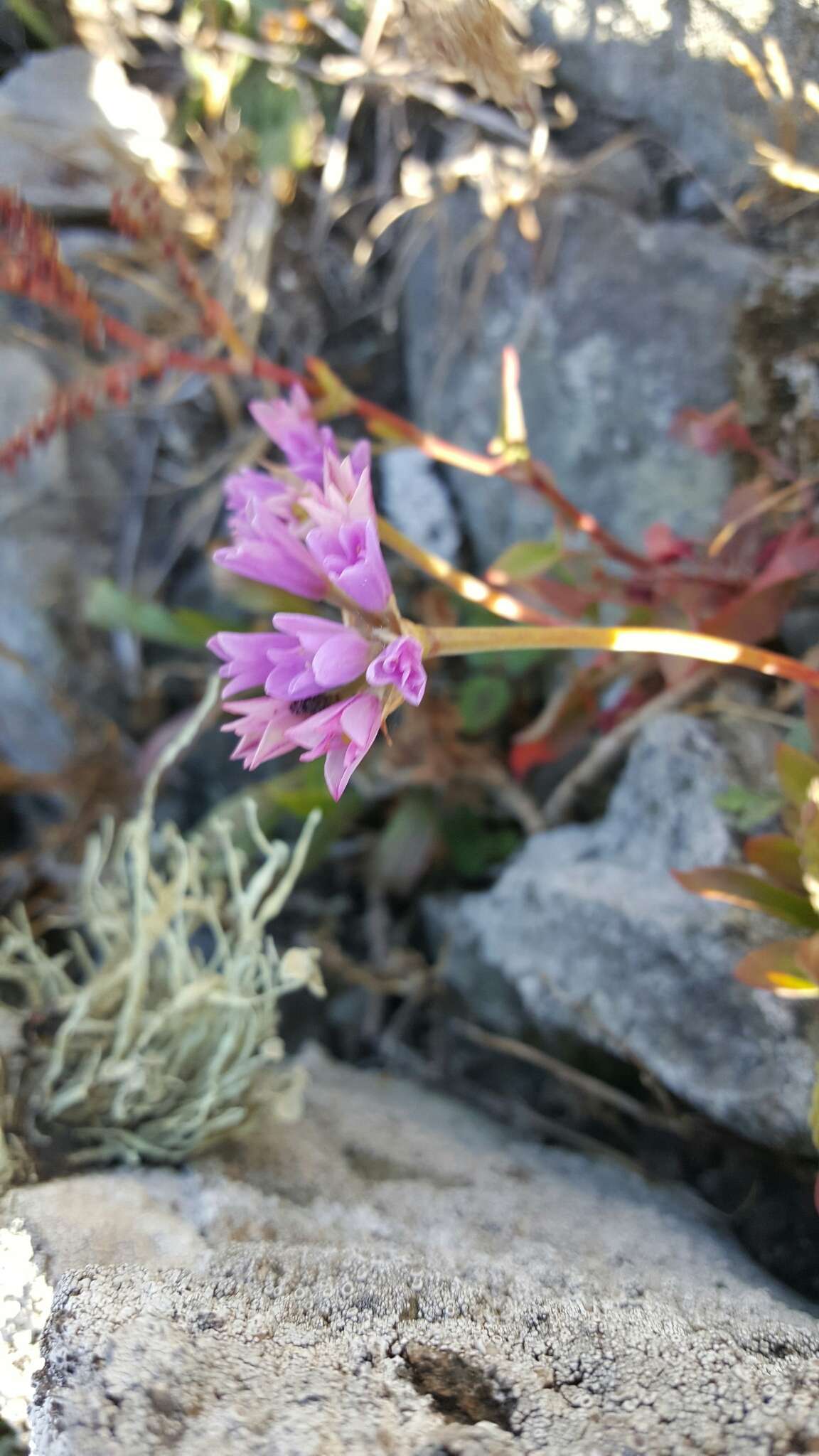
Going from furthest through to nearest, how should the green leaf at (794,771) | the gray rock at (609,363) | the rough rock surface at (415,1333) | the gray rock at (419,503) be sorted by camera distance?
the gray rock at (419,503) < the gray rock at (609,363) < the green leaf at (794,771) < the rough rock surface at (415,1333)

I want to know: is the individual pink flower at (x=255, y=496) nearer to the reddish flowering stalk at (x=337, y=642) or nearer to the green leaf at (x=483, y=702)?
the reddish flowering stalk at (x=337, y=642)

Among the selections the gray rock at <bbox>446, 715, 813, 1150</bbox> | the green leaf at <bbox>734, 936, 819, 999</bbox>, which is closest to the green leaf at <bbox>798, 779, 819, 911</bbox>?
the green leaf at <bbox>734, 936, 819, 999</bbox>

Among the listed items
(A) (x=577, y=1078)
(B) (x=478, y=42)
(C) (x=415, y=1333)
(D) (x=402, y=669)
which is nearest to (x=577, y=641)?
(D) (x=402, y=669)

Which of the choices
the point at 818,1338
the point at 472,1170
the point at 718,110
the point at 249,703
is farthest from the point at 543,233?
the point at 818,1338

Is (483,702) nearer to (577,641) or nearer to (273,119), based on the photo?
(577,641)

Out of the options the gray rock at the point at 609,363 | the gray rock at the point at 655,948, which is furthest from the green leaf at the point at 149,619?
the gray rock at the point at 655,948

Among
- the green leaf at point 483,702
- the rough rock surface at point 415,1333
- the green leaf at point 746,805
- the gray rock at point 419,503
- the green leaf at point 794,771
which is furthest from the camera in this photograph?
the gray rock at point 419,503
